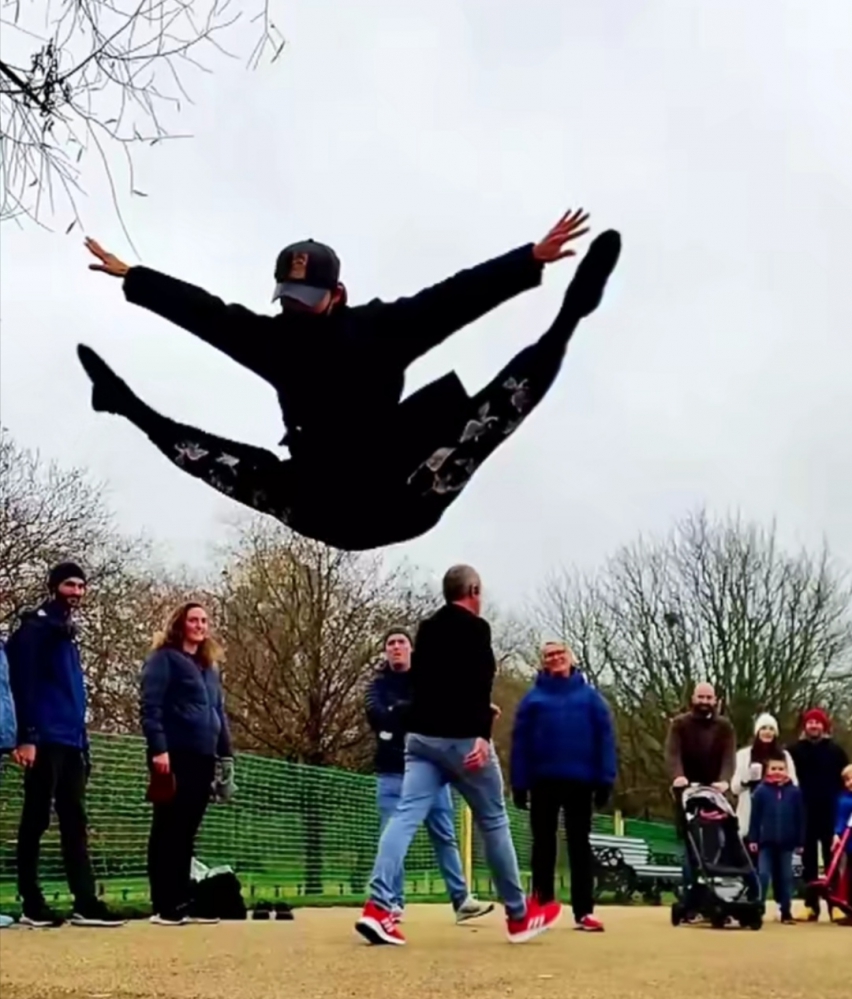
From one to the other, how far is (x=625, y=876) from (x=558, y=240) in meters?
17.0

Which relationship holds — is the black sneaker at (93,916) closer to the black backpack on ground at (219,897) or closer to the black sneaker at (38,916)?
the black sneaker at (38,916)

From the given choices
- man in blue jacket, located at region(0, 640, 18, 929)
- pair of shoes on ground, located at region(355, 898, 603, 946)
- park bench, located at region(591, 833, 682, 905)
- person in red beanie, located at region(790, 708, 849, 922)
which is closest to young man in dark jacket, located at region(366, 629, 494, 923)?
pair of shoes on ground, located at region(355, 898, 603, 946)

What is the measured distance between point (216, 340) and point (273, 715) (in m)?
23.8

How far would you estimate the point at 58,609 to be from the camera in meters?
9.00

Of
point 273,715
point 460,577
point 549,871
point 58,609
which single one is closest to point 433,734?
point 460,577

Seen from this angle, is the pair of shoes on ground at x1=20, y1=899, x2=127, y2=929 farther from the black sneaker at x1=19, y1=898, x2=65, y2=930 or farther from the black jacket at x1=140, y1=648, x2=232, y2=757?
the black jacket at x1=140, y1=648, x2=232, y2=757

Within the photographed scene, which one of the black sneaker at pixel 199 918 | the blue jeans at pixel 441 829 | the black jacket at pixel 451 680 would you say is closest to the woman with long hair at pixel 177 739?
the black sneaker at pixel 199 918

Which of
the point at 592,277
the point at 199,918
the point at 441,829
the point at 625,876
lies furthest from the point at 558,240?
the point at 625,876

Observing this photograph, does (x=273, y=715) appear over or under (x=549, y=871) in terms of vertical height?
over

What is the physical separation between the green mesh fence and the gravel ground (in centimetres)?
248

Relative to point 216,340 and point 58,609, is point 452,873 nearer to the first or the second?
point 58,609

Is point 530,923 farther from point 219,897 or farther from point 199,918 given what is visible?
point 219,897

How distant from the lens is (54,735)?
8.85 metres

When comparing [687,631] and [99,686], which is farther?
[687,631]
